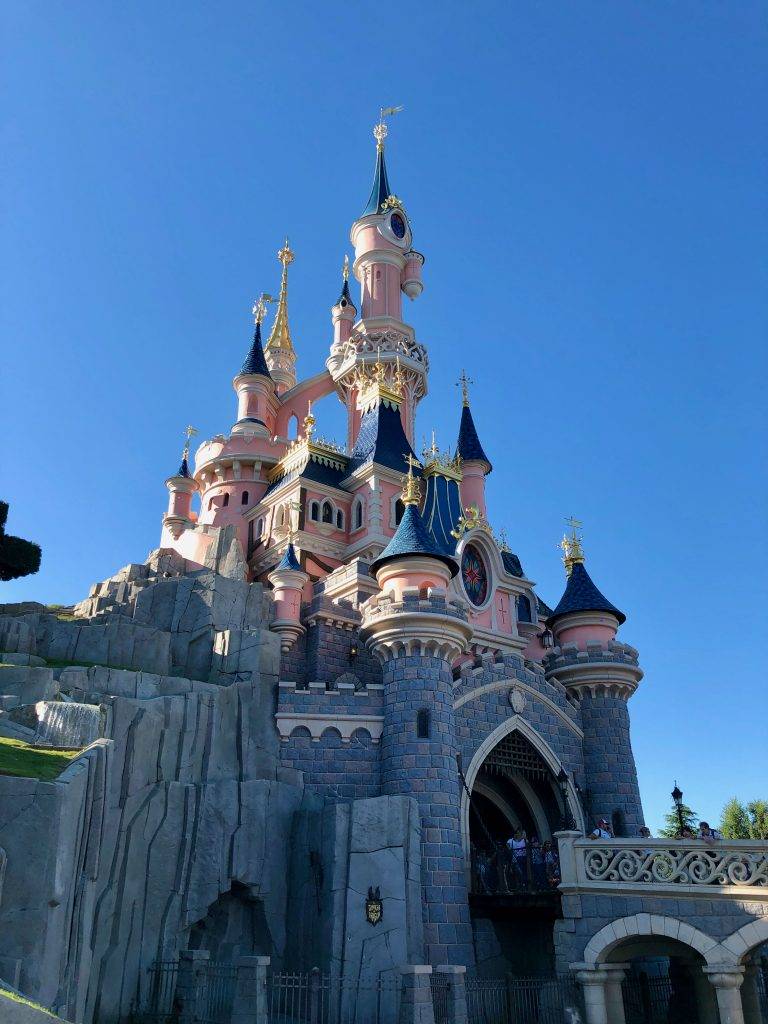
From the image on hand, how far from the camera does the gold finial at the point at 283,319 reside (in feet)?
154

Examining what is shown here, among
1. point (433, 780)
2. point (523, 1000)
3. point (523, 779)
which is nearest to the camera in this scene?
point (523, 1000)

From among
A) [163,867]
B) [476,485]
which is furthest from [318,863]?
[476,485]

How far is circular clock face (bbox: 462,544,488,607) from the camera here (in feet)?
92.7

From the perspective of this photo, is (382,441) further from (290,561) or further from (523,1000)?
(523,1000)

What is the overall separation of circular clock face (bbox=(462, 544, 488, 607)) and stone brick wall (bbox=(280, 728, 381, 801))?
8.28 metres

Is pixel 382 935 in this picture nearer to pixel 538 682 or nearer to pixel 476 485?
pixel 538 682

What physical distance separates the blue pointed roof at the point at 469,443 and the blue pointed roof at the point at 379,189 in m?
12.6

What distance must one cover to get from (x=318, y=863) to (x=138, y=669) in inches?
304

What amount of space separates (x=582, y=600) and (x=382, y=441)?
988 cm

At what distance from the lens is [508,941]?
67.4 ft

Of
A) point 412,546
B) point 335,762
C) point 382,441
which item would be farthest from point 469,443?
point 335,762

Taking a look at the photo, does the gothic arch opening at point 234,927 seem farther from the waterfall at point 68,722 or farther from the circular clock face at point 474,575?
the circular clock face at point 474,575

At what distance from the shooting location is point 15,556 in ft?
96.1

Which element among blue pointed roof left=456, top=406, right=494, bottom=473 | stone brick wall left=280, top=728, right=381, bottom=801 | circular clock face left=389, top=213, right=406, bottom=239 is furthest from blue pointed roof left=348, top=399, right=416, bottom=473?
stone brick wall left=280, top=728, right=381, bottom=801
